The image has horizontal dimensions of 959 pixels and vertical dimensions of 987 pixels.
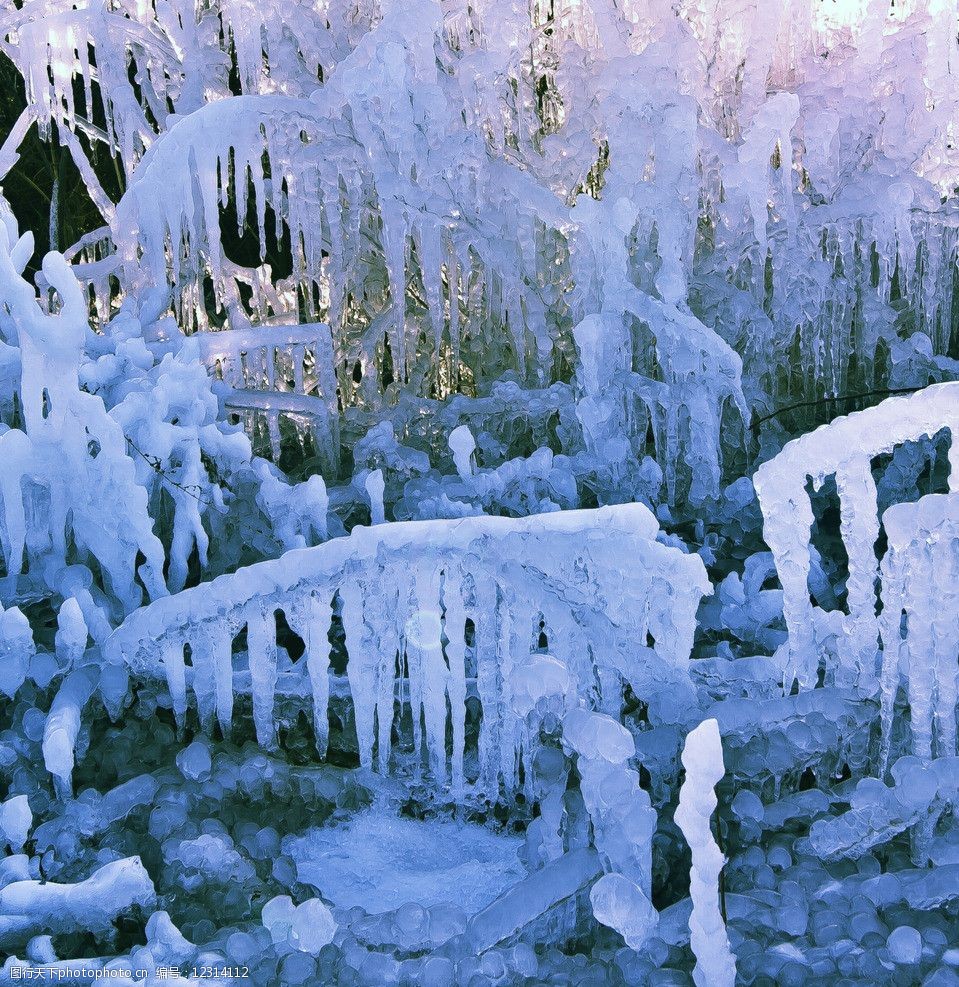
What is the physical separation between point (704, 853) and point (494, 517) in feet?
3.01

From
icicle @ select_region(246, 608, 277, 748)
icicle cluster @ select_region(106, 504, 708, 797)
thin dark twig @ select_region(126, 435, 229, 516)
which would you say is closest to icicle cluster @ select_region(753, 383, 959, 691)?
icicle cluster @ select_region(106, 504, 708, 797)

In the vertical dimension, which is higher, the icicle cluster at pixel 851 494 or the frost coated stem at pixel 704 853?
the icicle cluster at pixel 851 494

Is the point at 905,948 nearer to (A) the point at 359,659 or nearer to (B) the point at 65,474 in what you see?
(A) the point at 359,659

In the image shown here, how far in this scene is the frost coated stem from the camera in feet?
5.34

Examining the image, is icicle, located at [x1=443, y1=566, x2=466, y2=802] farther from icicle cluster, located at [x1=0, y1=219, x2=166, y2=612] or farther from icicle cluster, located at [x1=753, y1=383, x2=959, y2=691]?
icicle cluster, located at [x1=0, y1=219, x2=166, y2=612]

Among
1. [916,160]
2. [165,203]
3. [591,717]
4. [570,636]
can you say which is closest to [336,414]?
[165,203]

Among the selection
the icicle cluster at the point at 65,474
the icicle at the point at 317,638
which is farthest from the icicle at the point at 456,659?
the icicle cluster at the point at 65,474

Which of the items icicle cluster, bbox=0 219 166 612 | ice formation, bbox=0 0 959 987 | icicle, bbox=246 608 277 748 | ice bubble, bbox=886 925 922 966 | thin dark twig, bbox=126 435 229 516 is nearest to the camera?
Result: ice bubble, bbox=886 925 922 966

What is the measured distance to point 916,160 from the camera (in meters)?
3.97

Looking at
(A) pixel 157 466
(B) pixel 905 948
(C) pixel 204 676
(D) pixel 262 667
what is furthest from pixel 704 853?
(A) pixel 157 466

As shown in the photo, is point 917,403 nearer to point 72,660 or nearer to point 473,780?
point 473,780

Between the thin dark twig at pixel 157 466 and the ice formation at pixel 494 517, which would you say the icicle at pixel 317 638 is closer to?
the ice formation at pixel 494 517

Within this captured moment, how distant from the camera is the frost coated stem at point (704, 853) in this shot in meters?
1.63

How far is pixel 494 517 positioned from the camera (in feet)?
7.99
